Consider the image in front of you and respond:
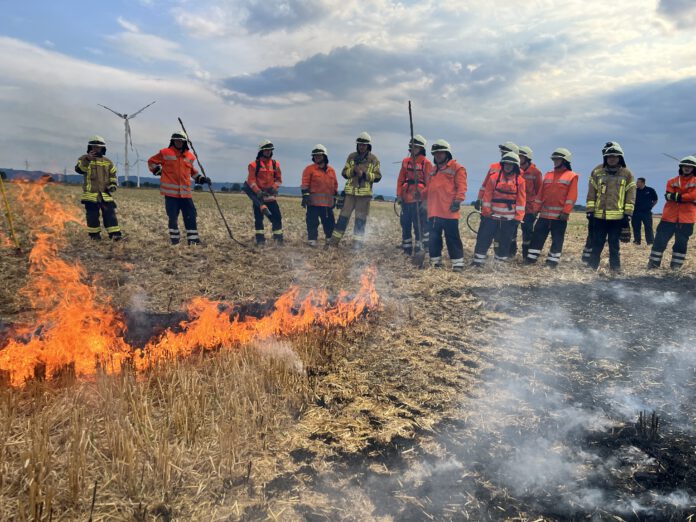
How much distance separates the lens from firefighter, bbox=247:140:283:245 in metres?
11.2

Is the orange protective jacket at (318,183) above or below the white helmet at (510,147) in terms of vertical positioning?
below

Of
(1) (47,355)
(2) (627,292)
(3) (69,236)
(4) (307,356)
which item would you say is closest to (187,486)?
(4) (307,356)

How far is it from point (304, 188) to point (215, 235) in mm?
3273

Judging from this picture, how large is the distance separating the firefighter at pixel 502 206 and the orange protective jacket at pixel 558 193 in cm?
52

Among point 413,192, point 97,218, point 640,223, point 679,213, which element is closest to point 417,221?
point 413,192

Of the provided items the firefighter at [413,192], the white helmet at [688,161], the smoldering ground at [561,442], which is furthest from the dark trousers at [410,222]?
the white helmet at [688,161]

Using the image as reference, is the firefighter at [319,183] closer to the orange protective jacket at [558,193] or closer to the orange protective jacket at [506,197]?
the orange protective jacket at [506,197]

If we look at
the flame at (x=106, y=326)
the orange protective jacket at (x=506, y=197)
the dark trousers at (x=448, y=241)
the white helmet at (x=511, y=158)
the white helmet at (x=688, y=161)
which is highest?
the white helmet at (x=688, y=161)

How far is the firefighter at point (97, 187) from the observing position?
10.5 metres

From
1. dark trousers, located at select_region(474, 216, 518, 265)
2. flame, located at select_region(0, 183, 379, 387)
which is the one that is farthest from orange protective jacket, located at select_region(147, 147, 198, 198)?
dark trousers, located at select_region(474, 216, 518, 265)

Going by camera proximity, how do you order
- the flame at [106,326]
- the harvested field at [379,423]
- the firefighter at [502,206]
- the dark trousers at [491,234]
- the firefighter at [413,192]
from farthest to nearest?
1. the firefighter at [413,192]
2. the dark trousers at [491,234]
3. the firefighter at [502,206]
4. the flame at [106,326]
5. the harvested field at [379,423]

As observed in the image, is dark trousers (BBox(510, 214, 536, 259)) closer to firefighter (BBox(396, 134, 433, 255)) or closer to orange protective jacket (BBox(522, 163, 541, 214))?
orange protective jacket (BBox(522, 163, 541, 214))

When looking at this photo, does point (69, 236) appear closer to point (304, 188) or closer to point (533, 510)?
point (304, 188)

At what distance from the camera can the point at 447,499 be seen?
9.14 ft
